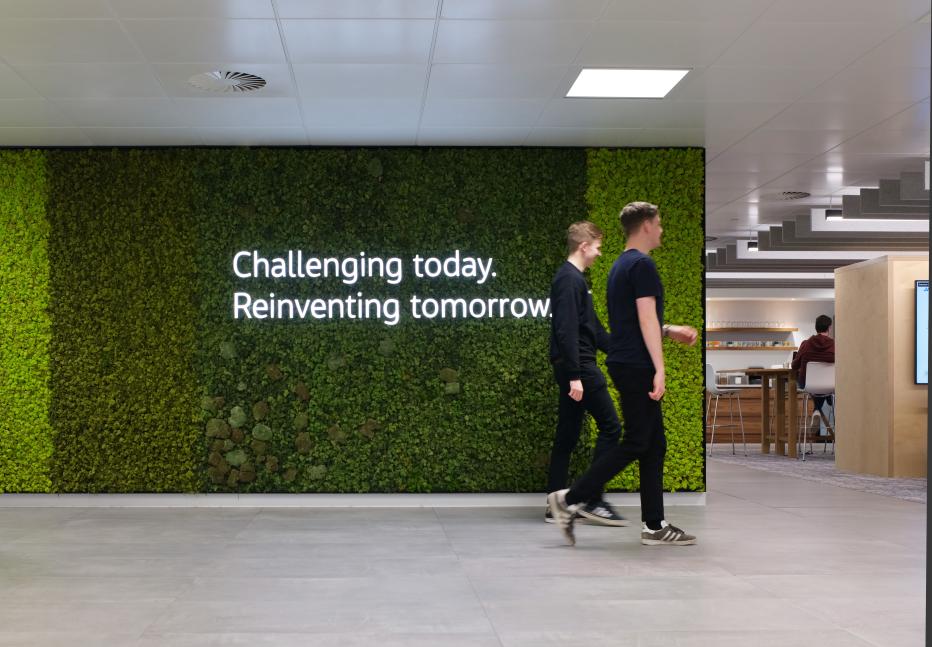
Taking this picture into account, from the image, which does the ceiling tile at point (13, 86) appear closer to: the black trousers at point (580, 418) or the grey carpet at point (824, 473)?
the black trousers at point (580, 418)

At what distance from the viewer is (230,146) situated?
706cm

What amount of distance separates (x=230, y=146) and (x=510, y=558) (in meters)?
3.83

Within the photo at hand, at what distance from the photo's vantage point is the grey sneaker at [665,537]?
5020 millimetres

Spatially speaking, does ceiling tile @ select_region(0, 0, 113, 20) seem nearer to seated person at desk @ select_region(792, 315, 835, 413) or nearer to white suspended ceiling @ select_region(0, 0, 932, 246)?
white suspended ceiling @ select_region(0, 0, 932, 246)

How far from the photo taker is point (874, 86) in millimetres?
5730

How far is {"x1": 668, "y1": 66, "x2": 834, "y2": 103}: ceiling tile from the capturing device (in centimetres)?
544

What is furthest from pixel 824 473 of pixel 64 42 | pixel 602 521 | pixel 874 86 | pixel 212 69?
pixel 64 42

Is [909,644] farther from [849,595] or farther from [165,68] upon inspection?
[165,68]

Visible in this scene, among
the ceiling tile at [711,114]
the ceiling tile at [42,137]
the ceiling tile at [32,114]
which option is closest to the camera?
the ceiling tile at [32,114]

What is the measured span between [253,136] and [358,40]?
209 centimetres

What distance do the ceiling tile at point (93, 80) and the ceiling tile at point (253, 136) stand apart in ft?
2.86

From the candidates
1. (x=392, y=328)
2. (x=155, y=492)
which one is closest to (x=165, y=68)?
(x=392, y=328)

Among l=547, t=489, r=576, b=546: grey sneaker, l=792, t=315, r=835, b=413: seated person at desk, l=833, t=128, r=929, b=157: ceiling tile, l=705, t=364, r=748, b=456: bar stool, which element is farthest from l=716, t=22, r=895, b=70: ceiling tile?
l=705, t=364, r=748, b=456: bar stool

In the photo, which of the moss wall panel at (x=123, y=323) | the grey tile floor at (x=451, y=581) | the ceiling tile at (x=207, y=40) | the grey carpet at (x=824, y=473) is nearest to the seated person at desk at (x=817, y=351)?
the grey carpet at (x=824, y=473)
